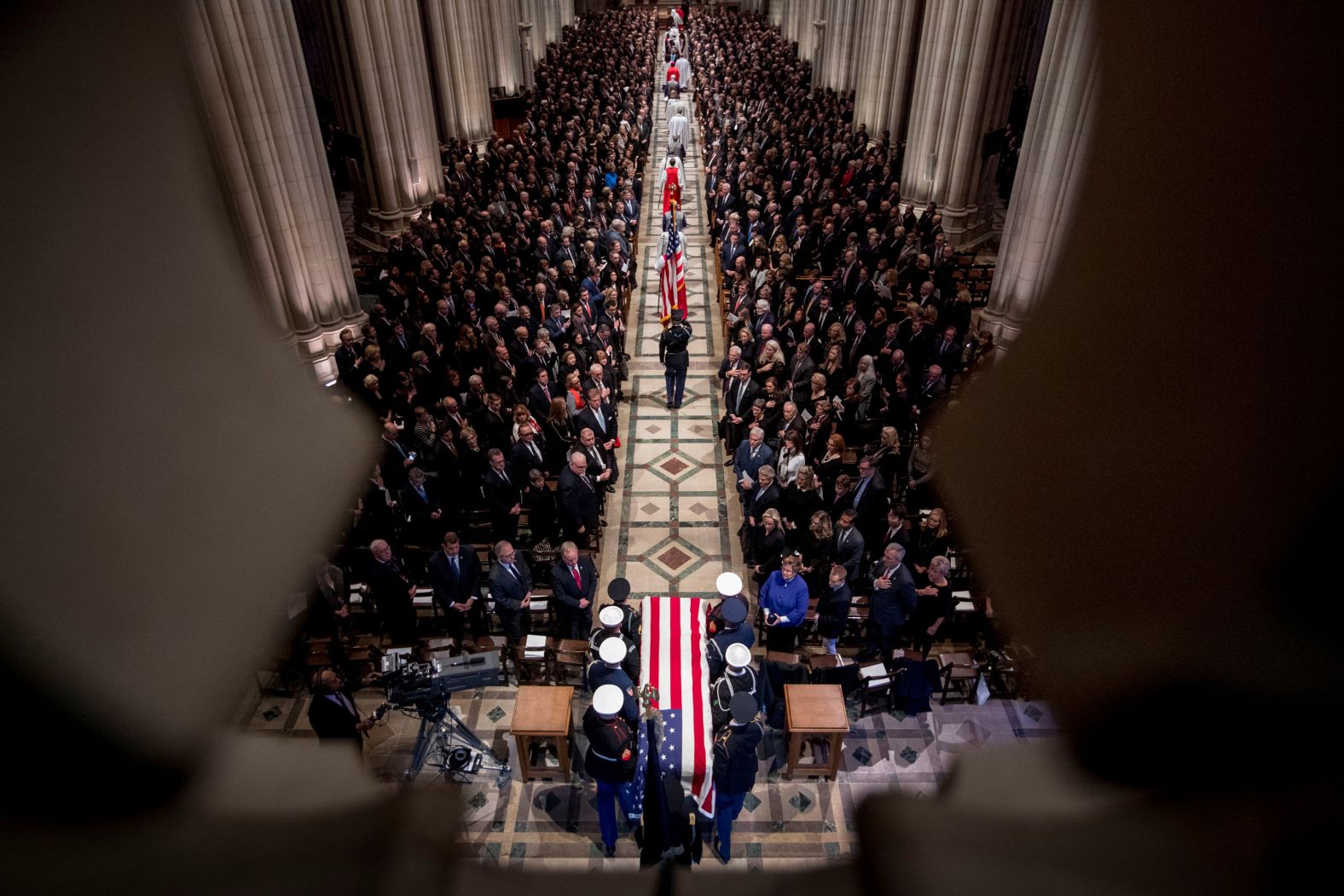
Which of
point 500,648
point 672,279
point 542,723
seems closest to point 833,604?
point 542,723

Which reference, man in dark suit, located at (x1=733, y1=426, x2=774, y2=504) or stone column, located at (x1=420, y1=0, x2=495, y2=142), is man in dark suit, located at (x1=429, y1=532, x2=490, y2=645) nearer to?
man in dark suit, located at (x1=733, y1=426, x2=774, y2=504)

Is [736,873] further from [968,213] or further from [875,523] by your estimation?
[968,213]

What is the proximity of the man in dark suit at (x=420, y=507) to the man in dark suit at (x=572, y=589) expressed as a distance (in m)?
1.65

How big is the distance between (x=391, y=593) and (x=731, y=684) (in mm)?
3224

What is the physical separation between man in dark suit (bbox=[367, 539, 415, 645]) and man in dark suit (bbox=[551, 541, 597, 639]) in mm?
1367

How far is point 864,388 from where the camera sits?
9.41 metres

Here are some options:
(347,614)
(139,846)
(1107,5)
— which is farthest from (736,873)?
(347,614)

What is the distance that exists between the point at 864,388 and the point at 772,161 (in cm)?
1138

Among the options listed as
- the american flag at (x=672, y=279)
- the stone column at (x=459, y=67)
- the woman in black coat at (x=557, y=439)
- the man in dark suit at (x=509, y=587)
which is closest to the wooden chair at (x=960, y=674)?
the man in dark suit at (x=509, y=587)

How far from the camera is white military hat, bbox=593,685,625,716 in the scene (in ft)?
17.2

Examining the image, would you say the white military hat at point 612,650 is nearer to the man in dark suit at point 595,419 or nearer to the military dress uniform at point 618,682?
the military dress uniform at point 618,682

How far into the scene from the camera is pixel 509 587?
22.9 ft

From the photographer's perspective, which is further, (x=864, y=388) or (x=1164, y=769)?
(x=864, y=388)

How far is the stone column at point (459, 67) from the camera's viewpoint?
20.6m
